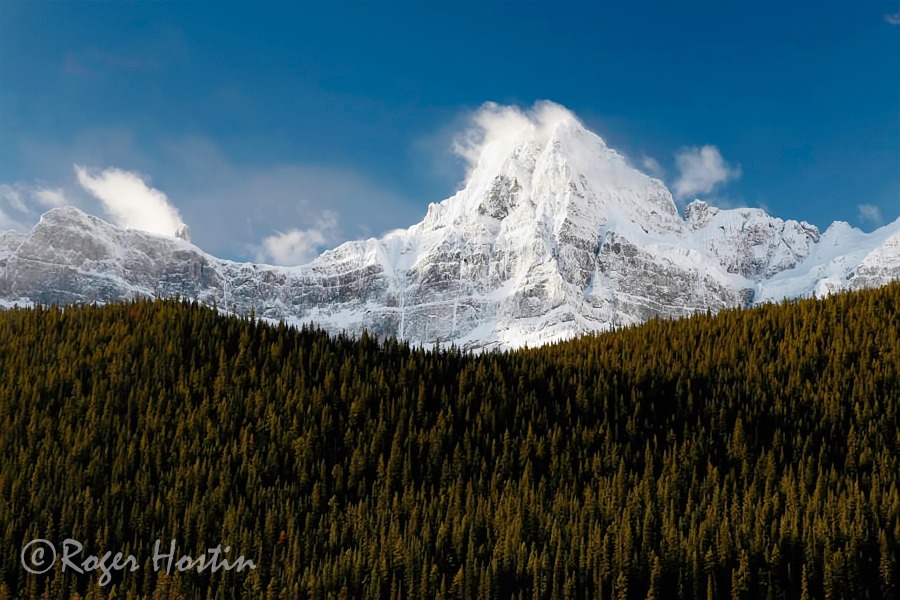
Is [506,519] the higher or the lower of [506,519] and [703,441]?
the lower

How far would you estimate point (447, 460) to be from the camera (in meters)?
27.5

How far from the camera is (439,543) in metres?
21.3

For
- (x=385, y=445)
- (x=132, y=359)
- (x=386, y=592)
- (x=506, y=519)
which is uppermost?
(x=132, y=359)

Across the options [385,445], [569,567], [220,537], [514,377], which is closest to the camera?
[569,567]

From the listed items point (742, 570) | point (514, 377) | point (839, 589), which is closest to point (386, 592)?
point (742, 570)

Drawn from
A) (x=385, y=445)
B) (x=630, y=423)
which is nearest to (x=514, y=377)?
(x=630, y=423)

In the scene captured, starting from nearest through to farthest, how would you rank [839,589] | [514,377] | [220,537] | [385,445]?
[839,589] → [220,537] → [385,445] → [514,377]

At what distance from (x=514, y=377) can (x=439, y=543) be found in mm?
14478

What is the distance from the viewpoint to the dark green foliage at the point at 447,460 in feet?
65.4

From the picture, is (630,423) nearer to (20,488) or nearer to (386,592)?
(386,592)

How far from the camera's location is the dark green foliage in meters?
19.9

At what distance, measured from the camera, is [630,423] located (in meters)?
30.5

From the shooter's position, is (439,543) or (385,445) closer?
(439,543)

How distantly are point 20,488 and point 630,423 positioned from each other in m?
21.0
